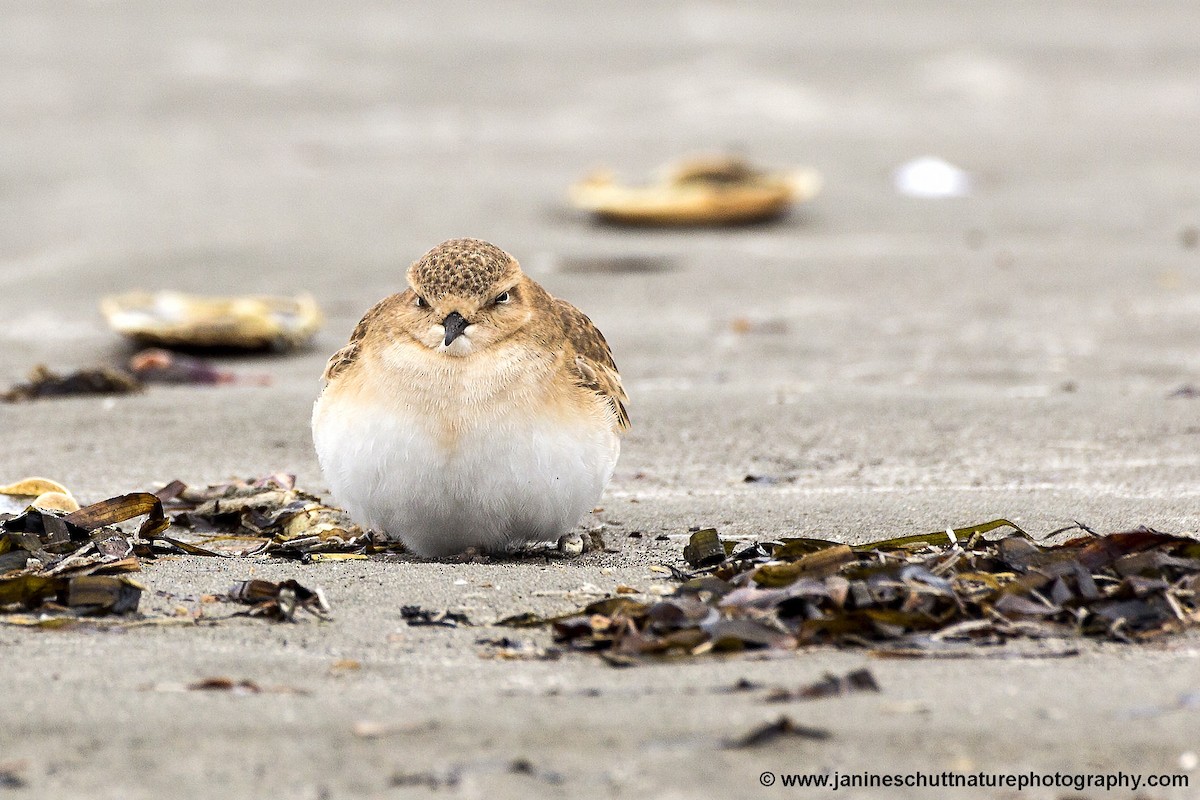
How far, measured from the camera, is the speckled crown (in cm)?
471

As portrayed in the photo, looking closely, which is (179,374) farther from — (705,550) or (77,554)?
(705,550)

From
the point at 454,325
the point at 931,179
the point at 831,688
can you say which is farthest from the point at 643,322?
the point at 831,688

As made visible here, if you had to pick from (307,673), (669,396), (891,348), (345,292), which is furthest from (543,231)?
(307,673)

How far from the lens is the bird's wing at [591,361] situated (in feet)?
16.3

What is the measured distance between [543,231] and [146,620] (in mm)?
7638

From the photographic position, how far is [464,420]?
4.50 metres

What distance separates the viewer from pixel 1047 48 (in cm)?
1756

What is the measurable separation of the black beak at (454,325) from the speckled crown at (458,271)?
7 centimetres

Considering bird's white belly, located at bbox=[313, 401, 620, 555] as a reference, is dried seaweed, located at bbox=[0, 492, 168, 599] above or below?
below

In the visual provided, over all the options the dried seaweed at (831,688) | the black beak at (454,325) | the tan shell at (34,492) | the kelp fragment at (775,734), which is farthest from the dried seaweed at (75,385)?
the kelp fragment at (775,734)

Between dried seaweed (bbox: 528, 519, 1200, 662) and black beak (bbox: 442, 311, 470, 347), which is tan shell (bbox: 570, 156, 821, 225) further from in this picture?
dried seaweed (bbox: 528, 519, 1200, 662)

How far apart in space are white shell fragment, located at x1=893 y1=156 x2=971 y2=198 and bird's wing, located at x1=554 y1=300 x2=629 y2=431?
7747mm

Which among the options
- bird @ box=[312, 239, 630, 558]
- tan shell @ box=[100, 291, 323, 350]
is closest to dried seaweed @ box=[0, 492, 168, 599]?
bird @ box=[312, 239, 630, 558]

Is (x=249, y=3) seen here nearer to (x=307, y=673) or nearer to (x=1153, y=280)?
(x=1153, y=280)
